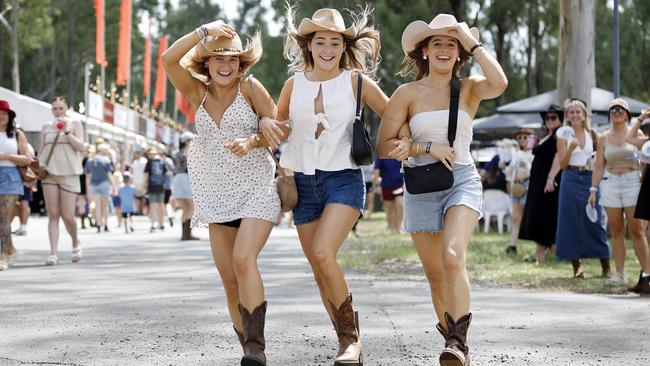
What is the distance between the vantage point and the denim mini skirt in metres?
13.0

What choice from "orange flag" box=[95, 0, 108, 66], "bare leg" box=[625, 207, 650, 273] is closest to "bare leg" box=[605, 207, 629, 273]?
"bare leg" box=[625, 207, 650, 273]

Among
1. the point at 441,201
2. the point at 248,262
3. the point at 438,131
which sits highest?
the point at 438,131

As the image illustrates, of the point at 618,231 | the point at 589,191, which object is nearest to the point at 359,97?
the point at 618,231

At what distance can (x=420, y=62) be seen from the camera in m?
7.08

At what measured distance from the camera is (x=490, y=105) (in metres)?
54.2

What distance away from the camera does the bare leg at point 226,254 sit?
6.72 metres

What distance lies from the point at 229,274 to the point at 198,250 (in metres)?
10.6

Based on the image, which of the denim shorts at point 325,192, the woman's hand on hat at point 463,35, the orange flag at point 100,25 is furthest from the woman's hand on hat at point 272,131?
the orange flag at point 100,25

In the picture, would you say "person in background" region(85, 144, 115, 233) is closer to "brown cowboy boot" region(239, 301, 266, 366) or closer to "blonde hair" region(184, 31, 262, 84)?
"blonde hair" region(184, 31, 262, 84)

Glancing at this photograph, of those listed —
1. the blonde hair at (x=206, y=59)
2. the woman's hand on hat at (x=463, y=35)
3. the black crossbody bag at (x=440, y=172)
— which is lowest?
the black crossbody bag at (x=440, y=172)

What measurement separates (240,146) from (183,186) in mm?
13501

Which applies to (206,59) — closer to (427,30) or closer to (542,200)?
(427,30)

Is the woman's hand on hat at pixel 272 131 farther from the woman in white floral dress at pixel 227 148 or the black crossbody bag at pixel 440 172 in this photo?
the black crossbody bag at pixel 440 172

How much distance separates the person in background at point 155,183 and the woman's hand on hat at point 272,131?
17464 millimetres
